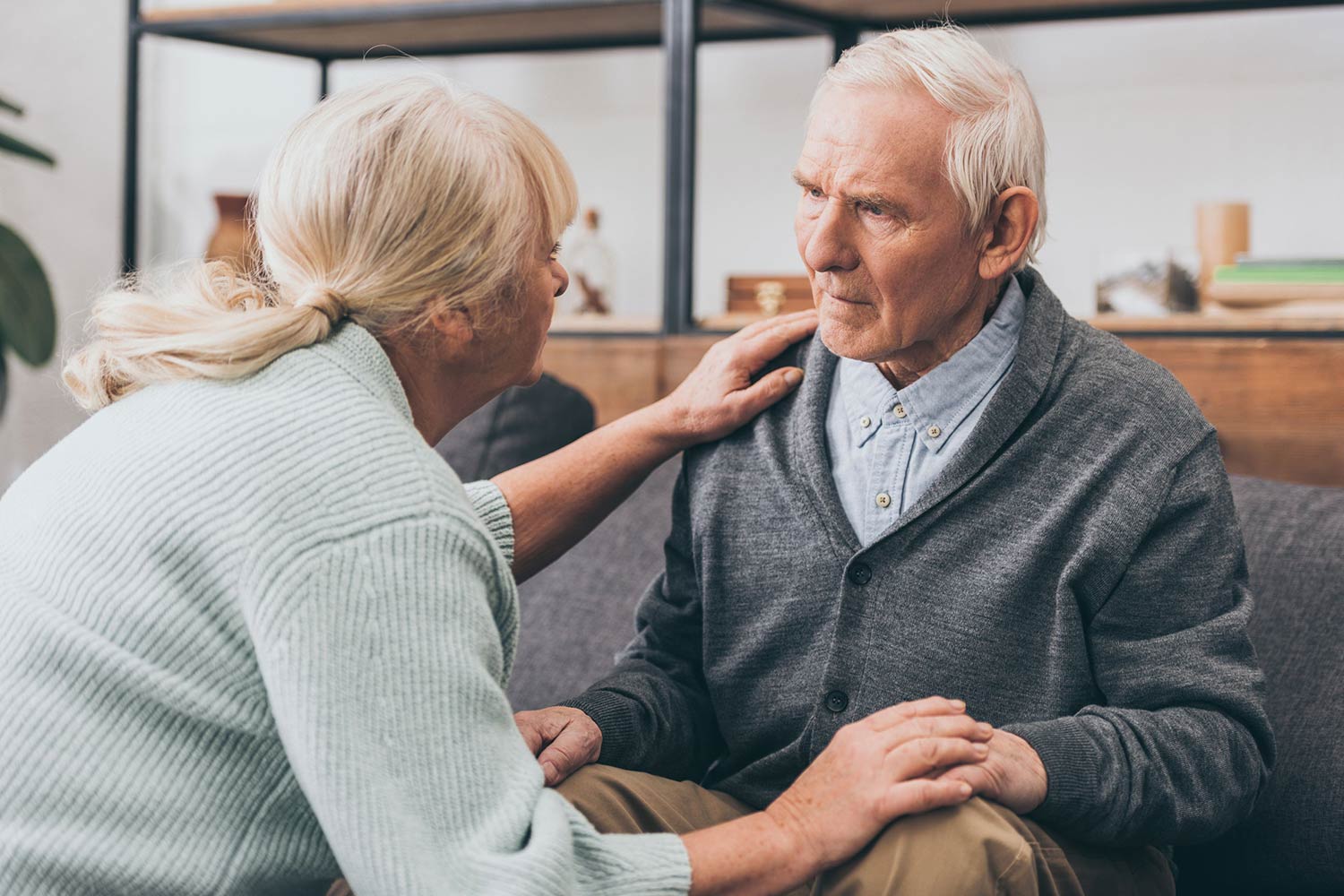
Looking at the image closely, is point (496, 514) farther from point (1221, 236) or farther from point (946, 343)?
point (1221, 236)


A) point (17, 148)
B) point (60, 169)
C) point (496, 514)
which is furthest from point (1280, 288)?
point (60, 169)

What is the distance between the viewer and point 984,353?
1440 millimetres

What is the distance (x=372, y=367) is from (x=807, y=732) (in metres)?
0.58

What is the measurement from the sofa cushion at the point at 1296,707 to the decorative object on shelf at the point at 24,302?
2.11m

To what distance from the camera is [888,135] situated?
4.51 ft

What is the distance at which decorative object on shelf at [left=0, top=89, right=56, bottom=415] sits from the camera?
2674 mm

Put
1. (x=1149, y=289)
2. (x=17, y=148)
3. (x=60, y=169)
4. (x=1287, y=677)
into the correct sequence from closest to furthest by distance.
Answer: (x=1287, y=677), (x=1149, y=289), (x=17, y=148), (x=60, y=169)

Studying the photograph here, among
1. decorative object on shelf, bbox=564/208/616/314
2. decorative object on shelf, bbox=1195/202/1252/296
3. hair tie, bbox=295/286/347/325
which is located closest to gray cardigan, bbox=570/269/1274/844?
hair tie, bbox=295/286/347/325

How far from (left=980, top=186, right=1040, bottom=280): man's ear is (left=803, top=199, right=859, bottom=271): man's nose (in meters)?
0.13

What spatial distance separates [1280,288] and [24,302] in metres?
2.17

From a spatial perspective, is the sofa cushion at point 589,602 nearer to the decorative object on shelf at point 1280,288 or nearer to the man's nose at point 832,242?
the man's nose at point 832,242

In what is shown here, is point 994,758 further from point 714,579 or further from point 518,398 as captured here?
point 518,398

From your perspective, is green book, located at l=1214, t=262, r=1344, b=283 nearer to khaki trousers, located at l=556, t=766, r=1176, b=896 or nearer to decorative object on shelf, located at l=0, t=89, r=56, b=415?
khaki trousers, located at l=556, t=766, r=1176, b=896

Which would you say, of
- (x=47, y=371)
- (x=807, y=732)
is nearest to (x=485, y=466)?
(x=807, y=732)
